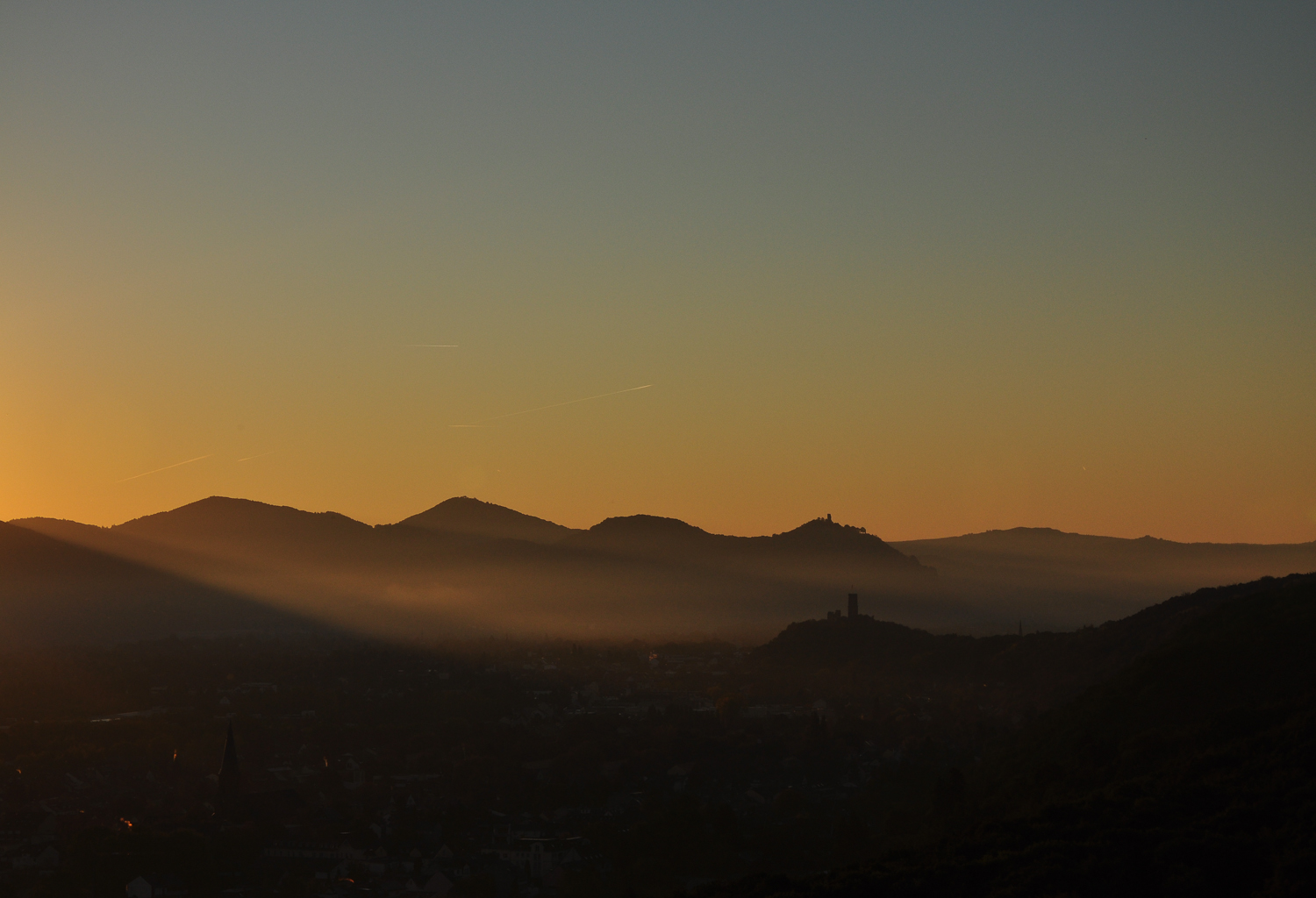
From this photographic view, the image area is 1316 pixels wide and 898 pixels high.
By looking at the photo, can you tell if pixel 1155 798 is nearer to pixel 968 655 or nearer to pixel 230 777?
pixel 230 777

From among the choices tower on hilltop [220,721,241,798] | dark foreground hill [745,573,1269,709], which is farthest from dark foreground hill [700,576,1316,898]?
tower on hilltop [220,721,241,798]

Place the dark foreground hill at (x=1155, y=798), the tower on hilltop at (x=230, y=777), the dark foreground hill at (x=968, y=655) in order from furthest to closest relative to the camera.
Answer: the dark foreground hill at (x=968, y=655)
the tower on hilltop at (x=230, y=777)
the dark foreground hill at (x=1155, y=798)

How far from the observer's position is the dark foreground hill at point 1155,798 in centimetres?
2448

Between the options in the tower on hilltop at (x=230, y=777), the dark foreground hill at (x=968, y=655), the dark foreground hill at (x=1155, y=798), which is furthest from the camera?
the dark foreground hill at (x=968, y=655)

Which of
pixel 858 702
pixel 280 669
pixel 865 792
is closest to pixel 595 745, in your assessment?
pixel 865 792

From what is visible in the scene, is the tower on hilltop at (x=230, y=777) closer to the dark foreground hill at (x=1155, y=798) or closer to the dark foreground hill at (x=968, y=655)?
the dark foreground hill at (x=1155, y=798)

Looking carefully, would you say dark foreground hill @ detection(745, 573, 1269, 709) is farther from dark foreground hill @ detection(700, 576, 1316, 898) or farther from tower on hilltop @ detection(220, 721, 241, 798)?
tower on hilltop @ detection(220, 721, 241, 798)

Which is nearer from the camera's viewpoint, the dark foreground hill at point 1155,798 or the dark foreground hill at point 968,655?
the dark foreground hill at point 1155,798

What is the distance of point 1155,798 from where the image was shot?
28.8m

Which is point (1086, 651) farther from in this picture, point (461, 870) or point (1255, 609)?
point (461, 870)

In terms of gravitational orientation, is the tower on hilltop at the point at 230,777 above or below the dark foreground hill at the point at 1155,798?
below

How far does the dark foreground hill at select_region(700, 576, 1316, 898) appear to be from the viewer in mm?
24484

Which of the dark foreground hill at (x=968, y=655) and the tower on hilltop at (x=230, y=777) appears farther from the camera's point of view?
the dark foreground hill at (x=968, y=655)

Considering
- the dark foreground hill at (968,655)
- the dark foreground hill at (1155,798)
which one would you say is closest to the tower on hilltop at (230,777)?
the dark foreground hill at (1155,798)
